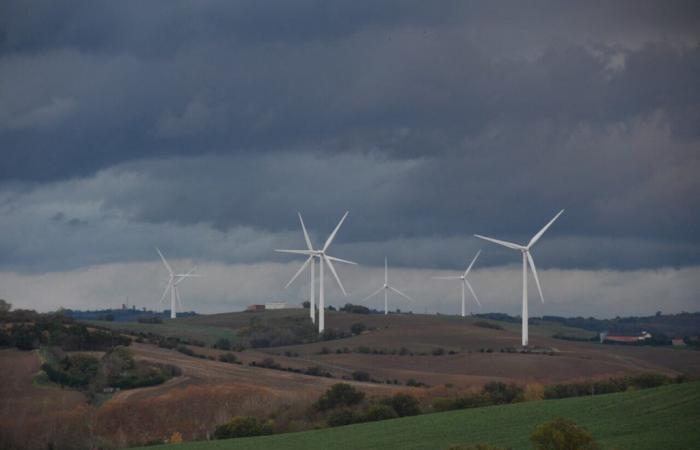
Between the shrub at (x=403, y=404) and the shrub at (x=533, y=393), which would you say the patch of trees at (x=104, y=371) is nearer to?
the shrub at (x=403, y=404)

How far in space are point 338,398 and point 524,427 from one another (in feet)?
95.3

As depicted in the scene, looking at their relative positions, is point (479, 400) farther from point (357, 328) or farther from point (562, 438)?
point (357, 328)

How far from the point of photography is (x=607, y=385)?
93688mm

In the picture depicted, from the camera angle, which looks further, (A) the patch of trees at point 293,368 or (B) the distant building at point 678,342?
(B) the distant building at point 678,342

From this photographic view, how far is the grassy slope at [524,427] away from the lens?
190 feet

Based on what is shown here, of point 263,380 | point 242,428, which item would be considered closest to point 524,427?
point 242,428

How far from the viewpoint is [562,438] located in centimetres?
5000

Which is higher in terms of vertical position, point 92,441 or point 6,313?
point 6,313

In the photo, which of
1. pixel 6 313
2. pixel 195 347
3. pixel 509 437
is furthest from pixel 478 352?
pixel 509 437

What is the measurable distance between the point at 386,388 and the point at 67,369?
2837cm

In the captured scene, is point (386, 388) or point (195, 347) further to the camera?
point (195, 347)

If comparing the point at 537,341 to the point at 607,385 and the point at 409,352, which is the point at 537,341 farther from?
the point at 607,385

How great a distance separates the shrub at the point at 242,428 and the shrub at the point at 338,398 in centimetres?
805

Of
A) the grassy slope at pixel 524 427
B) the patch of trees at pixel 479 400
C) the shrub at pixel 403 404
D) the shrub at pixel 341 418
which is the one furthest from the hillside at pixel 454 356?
the grassy slope at pixel 524 427
